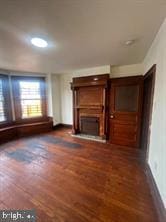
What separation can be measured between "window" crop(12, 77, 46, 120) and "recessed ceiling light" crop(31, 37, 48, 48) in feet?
8.98

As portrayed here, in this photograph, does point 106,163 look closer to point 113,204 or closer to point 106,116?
point 113,204

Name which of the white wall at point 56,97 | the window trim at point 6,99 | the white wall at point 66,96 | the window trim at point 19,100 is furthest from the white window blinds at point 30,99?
the white wall at point 66,96

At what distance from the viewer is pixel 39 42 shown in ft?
7.02

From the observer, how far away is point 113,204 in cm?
172

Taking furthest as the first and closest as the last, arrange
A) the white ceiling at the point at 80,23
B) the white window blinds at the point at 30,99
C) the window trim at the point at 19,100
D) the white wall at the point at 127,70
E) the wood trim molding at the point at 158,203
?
1. the white window blinds at the point at 30,99
2. the window trim at the point at 19,100
3. the white wall at the point at 127,70
4. the wood trim molding at the point at 158,203
5. the white ceiling at the point at 80,23

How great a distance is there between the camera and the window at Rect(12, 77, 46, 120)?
4.59 meters

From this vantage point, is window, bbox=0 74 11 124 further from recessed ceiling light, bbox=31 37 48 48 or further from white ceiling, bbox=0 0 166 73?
recessed ceiling light, bbox=31 37 48 48

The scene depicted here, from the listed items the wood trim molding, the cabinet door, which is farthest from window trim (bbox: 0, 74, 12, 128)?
the wood trim molding

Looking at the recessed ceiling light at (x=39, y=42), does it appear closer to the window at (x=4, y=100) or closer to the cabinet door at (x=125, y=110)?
the cabinet door at (x=125, y=110)

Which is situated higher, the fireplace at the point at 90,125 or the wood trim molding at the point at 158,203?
the fireplace at the point at 90,125

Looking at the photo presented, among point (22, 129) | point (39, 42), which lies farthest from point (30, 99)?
point (39, 42)

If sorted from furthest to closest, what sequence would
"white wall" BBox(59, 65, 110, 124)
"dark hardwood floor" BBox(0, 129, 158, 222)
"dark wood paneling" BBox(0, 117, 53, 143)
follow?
"white wall" BBox(59, 65, 110, 124), "dark wood paneling" BBox(0, 117, 53, 143), "dark hardwood floor" BBox(0, 129, 158, 222)

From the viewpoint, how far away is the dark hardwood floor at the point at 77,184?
1600 millimetres

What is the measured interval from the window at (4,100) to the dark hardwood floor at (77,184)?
1296 mm
